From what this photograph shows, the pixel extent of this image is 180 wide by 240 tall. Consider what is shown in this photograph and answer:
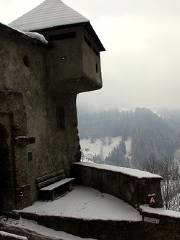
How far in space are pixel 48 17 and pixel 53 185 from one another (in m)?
6.51

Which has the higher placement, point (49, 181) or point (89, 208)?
point (49, 181)

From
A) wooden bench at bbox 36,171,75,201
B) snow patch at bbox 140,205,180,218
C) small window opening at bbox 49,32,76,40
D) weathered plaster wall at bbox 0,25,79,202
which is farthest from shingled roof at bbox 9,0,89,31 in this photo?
snow patch at bbox 140,205,180,218

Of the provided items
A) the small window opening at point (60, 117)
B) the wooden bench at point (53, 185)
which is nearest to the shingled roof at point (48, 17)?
the small window opening at point (60, 117)

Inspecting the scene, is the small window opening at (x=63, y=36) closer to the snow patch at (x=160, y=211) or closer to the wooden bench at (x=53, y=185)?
the wooden bench at (x=53, y=185)

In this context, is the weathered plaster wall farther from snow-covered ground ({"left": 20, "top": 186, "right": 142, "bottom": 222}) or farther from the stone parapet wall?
snow-covered ground ({"left": 20, "top": 186, "right": 142, "bottom": 222})

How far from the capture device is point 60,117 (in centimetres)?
1547

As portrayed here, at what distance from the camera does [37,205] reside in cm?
1196

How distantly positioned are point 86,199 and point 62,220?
7.24 feet

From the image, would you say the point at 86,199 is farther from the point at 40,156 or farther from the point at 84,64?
the point at 84,64

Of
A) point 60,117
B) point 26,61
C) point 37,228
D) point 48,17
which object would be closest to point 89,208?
point 37,228

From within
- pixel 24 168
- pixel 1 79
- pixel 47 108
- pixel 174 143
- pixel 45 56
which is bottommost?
pixel 174 143

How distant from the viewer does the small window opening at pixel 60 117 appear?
15195mm

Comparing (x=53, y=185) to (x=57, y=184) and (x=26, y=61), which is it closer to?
(x=57, y=184)

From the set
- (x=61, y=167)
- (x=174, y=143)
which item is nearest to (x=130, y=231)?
(x=61, y=167)
